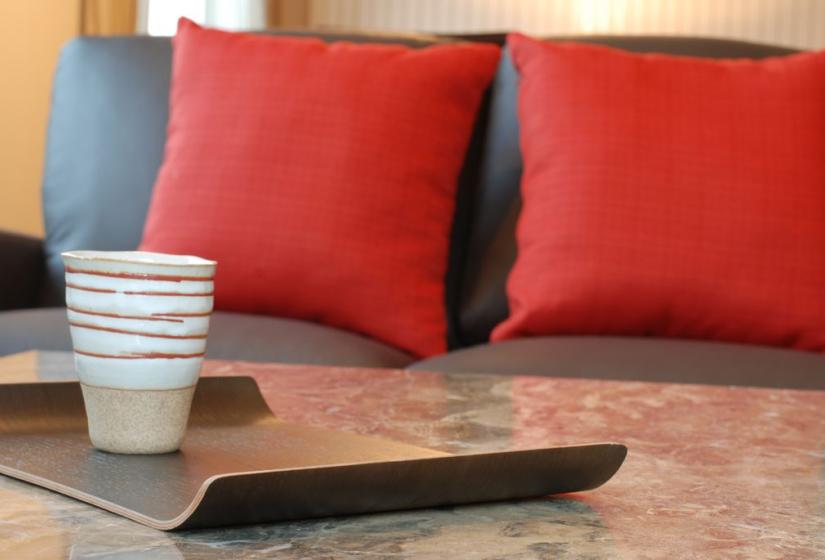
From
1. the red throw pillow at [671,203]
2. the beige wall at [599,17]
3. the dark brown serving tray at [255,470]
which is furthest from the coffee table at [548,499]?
the beige wall at [599,17]

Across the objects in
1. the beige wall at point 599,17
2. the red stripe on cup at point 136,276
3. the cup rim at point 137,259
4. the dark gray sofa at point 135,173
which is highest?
the beige wall at point 599,17

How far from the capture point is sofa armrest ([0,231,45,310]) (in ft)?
6.86

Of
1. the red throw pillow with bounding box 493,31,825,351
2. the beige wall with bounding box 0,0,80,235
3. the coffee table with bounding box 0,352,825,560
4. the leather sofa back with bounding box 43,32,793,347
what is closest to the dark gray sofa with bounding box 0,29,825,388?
the leather sofa back with bounding box 43,32,793,347

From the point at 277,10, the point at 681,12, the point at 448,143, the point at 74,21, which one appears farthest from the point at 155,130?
the point at 681,12

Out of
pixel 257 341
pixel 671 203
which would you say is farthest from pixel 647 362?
pixel 257 341

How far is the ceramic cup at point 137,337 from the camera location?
0.51 metres

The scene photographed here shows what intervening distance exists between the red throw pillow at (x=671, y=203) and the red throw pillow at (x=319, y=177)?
5.8 inches

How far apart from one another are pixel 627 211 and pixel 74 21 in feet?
7.34

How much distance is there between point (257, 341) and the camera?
165cm

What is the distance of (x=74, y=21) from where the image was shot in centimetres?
354

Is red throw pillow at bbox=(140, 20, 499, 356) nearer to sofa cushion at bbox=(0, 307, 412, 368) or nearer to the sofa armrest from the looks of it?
sofa cushion at bbox=(0, 307, 412, 368)

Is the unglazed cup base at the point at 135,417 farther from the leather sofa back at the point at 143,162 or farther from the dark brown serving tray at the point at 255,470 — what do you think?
the leather sofa back at the point at 143,162

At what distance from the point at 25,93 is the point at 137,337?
3058mm

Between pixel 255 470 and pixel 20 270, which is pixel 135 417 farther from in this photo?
pixel 20 270
